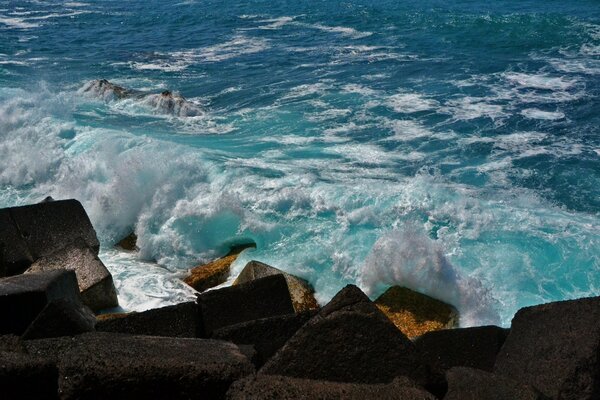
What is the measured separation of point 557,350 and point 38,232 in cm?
504

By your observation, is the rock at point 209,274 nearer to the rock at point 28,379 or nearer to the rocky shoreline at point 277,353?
the rocky shoreline at point 277,353

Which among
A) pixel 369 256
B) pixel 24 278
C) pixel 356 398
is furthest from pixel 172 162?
pixel 356 398

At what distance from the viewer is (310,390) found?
111 inches

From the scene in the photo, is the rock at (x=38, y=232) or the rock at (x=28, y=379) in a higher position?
the rock at (x=28, y=379)

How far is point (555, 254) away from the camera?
7.39 metres

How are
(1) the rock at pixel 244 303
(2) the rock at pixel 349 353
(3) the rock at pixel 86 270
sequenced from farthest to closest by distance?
1. (3) the rock at pixel 86 270
2. (1) the rock at pixel 244 303
3. (2) the rock at pixel 349 353

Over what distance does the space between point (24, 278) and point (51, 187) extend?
5.37 m

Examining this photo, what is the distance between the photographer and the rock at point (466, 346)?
3.95 meters

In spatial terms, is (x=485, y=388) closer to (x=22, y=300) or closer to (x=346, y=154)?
(x=22, y=300)

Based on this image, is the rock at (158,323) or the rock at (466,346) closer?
the rock at (466,346)

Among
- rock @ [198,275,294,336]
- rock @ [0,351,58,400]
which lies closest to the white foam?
rock @ [198,275,294,336]

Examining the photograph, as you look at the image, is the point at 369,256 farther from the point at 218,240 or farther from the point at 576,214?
→ the point at 576,214

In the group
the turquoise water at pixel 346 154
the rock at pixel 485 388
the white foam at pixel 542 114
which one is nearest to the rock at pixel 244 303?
the rock at pixel 485 388

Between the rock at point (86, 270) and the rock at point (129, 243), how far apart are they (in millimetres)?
1866
